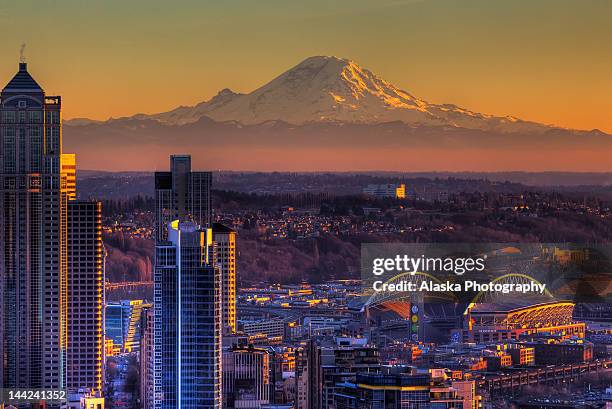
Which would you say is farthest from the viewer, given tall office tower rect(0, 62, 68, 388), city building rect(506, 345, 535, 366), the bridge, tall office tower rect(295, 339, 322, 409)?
city building rect(506, 345, 535, 366)

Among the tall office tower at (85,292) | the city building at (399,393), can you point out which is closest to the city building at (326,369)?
the city building at (399,393)

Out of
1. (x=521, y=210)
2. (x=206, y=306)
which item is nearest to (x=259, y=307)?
(x=521, y=210)

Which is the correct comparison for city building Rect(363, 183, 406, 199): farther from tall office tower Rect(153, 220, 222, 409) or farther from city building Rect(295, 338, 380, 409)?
tall office tower Rect(153, 220, 222, 409)

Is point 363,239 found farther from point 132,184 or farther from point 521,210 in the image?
point 132,184

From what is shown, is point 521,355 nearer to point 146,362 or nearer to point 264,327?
point 264,327

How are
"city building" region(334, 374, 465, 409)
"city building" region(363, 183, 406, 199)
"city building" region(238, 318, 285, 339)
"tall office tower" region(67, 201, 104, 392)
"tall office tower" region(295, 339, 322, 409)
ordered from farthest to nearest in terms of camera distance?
"city building" region(363, 183, 406, 199), "city building" region(238, 318, 285, 339), "tall office tower" region(67, 201, 104, 392), "tall office tower" region(295, 339, 322, 409), "city building" region(334, 374, 465, 409)

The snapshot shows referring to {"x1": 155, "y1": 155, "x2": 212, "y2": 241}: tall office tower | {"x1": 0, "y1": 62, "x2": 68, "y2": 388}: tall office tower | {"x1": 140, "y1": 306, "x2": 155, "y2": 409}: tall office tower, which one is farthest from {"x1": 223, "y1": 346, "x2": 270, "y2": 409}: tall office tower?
{"x1": 155, "y1": 155, "x2": 212, "y2": 241}: tall office tower
